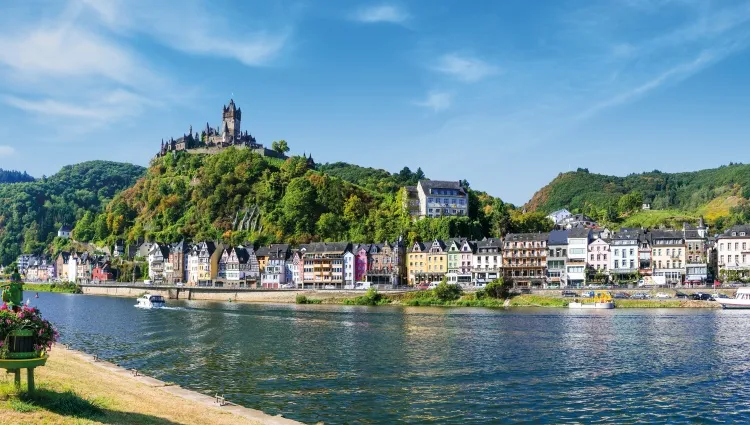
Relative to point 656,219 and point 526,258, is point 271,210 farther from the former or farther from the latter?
point 656,219

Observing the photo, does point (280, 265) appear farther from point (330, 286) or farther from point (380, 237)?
point (380, 237)

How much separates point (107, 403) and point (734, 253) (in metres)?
104

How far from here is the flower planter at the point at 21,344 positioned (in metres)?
18.2

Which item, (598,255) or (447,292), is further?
(598,255)

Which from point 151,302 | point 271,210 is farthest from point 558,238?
point 271,210

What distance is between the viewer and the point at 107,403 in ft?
72.2

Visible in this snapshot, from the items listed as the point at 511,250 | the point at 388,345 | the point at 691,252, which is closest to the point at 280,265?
the point at 511,250

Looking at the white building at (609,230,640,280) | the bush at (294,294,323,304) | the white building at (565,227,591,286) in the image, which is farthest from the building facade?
the bush at (294,294,323,304)

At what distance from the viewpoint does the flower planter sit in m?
18.2

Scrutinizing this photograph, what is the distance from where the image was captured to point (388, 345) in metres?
46.3

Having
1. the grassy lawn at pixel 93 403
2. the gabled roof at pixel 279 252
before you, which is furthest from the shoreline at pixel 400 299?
the grassy lawn at pixel 93 403

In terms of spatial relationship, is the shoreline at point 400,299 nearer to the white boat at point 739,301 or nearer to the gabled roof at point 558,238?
the white boat at point 739,301

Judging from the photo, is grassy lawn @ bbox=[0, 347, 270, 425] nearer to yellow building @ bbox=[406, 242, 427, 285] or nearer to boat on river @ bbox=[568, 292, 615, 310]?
boat on river @ bbox=[568, 292, 615, 310]

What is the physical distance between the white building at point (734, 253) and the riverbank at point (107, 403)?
95.5 m
